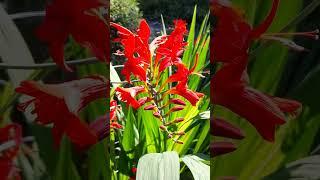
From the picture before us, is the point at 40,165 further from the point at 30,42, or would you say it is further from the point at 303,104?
the point at 303,104

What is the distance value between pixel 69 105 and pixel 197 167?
0.52m

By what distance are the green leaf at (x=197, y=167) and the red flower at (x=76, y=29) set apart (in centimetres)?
51

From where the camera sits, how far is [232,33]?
1.38 meters

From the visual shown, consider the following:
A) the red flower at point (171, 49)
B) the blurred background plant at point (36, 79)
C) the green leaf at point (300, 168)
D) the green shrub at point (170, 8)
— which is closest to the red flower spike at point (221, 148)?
the green leaf at point (300, 168)

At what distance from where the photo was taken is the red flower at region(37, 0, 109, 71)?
1.36 meters

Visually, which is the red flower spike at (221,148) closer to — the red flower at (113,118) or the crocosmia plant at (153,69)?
the crocosmia plant at (153,69)

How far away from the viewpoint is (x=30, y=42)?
134cm

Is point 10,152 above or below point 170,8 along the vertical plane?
above

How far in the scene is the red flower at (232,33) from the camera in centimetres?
134

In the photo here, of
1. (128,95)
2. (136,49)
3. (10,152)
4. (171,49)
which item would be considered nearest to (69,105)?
(10,152)

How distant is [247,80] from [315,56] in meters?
0.21

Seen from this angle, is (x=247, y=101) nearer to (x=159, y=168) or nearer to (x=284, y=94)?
(x=284, y=94)

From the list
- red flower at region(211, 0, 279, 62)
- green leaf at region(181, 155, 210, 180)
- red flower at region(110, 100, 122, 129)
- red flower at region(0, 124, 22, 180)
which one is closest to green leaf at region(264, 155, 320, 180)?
green leaf at region(181, 155, 210, 180)

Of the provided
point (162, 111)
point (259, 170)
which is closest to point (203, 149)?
point (162, 111)
